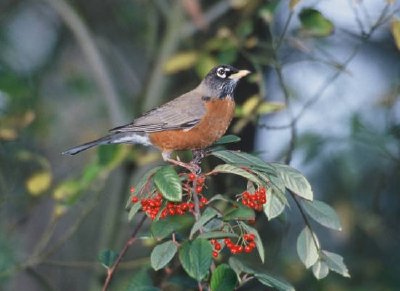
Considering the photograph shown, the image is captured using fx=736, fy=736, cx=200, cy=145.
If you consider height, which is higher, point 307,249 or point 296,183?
point 296,183

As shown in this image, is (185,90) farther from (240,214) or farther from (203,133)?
(240,214)

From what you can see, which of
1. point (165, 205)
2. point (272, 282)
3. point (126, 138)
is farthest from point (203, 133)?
point (272, 282)

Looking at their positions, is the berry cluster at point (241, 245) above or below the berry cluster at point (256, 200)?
below

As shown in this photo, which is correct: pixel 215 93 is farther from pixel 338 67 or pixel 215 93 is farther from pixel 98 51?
pixel 98 51

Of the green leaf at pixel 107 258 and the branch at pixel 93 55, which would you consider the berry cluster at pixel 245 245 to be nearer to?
the green leaf at pixel 107 258

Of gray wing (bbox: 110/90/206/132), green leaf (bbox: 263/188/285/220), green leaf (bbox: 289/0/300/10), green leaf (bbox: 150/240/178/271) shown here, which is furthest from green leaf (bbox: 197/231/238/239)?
green leaf (bbox: 289/0/300/10)

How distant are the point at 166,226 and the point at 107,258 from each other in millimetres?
312

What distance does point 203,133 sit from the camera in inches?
134

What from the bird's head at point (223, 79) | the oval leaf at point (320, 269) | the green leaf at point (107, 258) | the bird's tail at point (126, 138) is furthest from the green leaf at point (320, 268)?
the bird's head at point (223, 79)

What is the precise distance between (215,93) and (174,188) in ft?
5.53

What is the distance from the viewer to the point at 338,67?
12.7 feet

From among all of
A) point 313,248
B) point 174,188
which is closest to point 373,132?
point 313,248

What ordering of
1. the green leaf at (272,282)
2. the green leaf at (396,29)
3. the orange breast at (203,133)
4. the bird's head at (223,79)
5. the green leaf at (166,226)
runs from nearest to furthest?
1. the green leaf at (272,282)
2. the green leaf at (166,226)
3. the orange breast at (203,133)
4. the green leaf at (396,29)
5. the bird's head at (223,79)

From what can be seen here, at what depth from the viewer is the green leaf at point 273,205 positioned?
7.41ft
